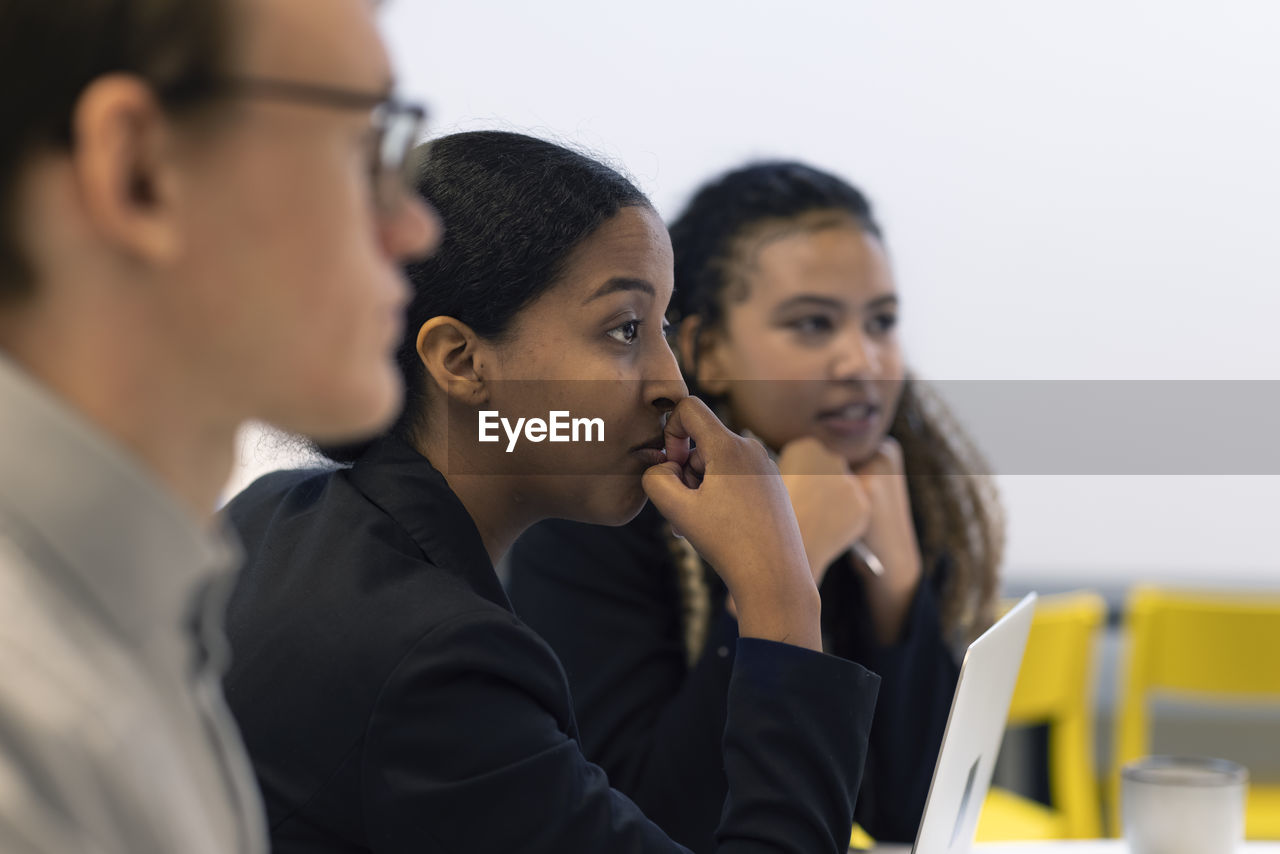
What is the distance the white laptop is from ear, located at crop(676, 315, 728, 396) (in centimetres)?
69

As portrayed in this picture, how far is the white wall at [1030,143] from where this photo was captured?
279 cm

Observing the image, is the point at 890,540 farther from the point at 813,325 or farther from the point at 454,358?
the point at 454,358

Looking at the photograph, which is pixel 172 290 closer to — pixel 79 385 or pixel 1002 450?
pixel 79 385

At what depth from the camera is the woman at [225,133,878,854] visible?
848 millimetres

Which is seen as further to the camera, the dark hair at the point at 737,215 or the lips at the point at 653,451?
the dark hair at the point at 737,215

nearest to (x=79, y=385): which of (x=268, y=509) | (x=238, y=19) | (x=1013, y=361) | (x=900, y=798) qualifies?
(x=238, y=19)

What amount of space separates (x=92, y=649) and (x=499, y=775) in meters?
0.42

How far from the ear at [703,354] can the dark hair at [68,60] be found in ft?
4.19

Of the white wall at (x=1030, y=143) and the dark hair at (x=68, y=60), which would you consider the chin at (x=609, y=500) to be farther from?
the white wall at (x=1030, y=143)

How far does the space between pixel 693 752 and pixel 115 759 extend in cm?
92

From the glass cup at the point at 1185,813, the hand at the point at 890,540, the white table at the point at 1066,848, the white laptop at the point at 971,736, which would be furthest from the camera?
the hand at the point at 890,540

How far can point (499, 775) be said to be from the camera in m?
0.84

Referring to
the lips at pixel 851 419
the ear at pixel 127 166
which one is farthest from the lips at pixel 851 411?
the ear at pixel 127 166

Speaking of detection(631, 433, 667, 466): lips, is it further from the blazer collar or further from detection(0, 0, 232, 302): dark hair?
detection(0, 0, 232, 302): dark hair
